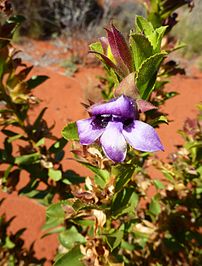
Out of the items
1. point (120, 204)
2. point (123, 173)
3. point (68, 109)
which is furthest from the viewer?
point (68, 109)

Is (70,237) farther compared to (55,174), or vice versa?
(70,237)

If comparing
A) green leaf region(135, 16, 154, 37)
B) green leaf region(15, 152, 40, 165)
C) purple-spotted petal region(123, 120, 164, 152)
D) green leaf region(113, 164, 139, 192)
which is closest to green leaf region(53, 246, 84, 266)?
green leaf region(113, 164, 139, 192)

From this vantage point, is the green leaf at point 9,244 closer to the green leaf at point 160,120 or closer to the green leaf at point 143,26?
the green leaf at point 160,120

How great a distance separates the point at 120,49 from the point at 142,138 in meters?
0.28

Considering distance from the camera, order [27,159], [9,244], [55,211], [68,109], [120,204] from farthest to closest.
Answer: [68,109] → [9,244] → [27,159] → [55,211] → [120,204]

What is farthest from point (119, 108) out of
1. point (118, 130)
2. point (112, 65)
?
point (112, 65)

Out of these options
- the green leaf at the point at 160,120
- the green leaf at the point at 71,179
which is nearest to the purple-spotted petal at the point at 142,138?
the green leaf at the point at 160,120

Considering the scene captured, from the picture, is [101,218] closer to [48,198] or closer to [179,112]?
[48,198]

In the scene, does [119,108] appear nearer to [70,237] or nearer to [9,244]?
[70,237]

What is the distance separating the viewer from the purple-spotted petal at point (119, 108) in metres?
0.93

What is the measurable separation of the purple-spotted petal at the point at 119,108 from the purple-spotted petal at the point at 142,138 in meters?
0.04

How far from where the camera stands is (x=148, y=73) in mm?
1048

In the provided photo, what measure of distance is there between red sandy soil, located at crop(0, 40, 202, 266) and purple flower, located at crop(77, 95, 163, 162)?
2577mm

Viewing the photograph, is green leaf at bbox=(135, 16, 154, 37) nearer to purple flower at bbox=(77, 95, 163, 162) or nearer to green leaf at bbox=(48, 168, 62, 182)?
purple flower at bbox=(77, 95, 163, 162)
